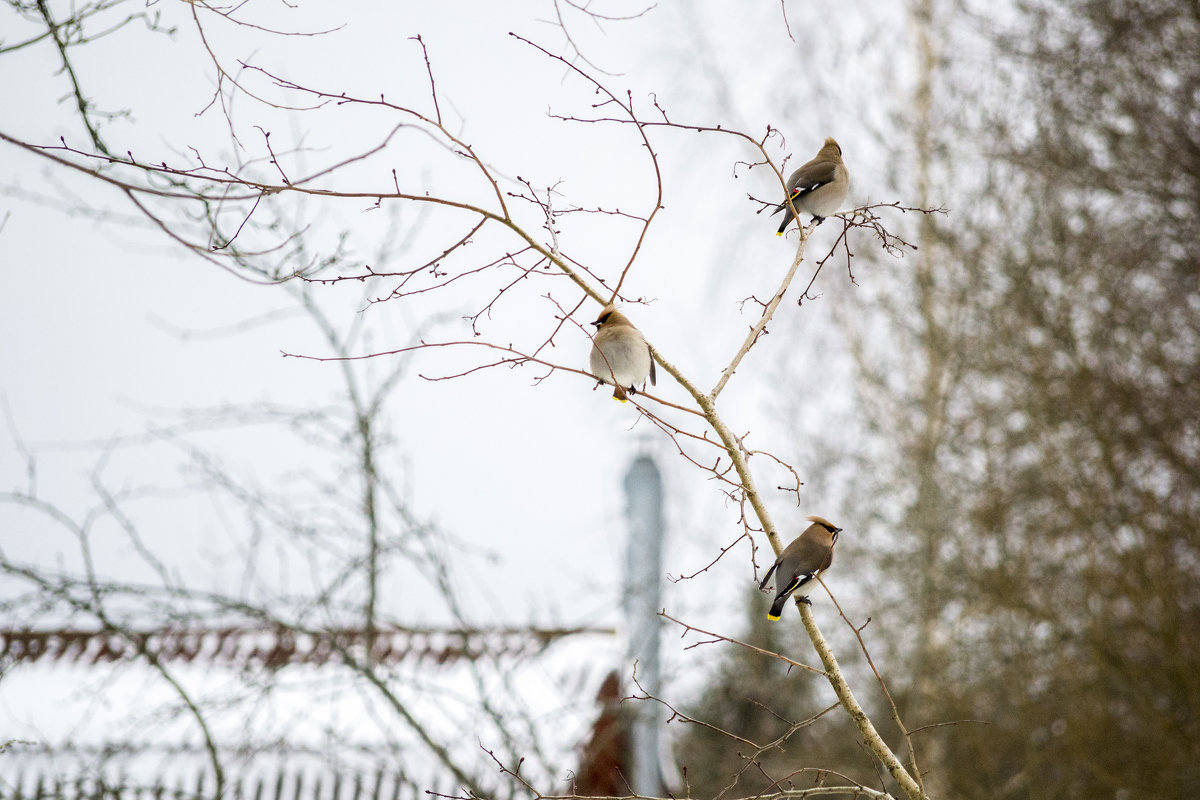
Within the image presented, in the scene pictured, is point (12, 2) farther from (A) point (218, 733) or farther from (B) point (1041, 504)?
(B) point (1041, 504)

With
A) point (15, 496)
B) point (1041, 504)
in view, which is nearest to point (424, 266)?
point (15, 496)

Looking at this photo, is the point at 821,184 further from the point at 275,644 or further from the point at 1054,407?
the point at 1054,407

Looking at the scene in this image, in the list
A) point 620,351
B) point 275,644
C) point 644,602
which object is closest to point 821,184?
point 620,351

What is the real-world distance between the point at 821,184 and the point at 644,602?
3.08m

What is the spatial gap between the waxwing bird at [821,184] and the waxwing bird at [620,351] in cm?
40

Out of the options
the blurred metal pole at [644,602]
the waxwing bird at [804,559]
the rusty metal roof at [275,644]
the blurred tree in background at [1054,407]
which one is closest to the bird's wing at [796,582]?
the waxwing bird at [804,559]

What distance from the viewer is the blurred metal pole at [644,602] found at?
15.5ft

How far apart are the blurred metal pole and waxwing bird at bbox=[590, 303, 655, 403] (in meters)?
2.58

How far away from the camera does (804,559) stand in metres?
1.72

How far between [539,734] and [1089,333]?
13.8 feet

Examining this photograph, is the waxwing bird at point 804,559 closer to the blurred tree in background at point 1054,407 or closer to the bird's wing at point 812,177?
the bird's wing at point 812,177

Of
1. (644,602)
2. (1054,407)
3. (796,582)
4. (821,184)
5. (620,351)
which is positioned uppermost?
(1054,407)

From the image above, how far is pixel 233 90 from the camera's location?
1.96m

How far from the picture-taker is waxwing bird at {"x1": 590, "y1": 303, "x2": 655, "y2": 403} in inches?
68.9
